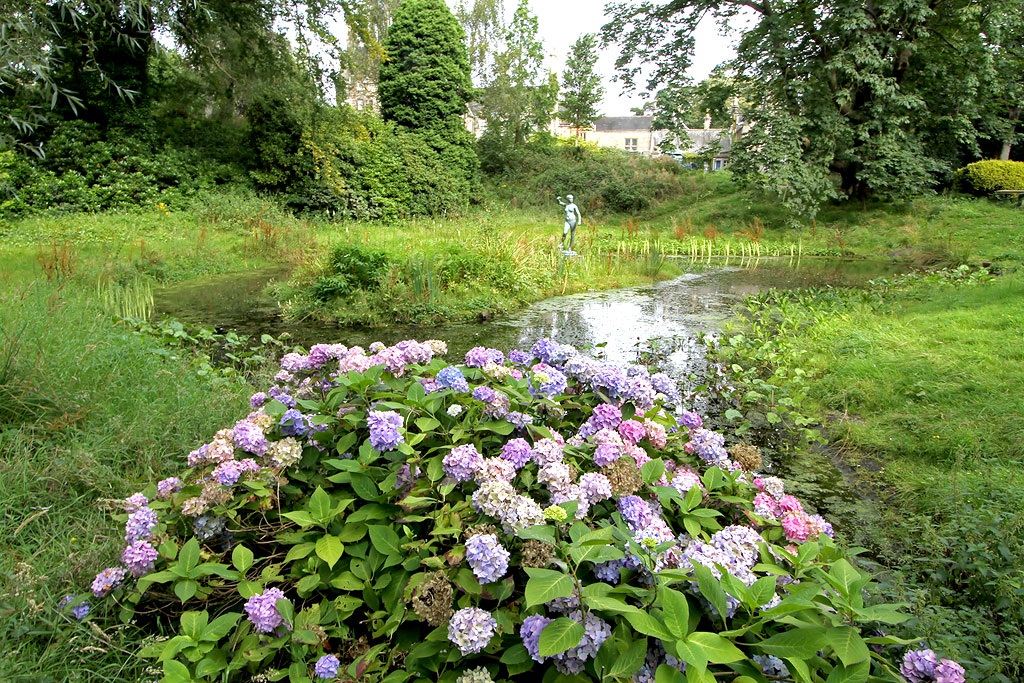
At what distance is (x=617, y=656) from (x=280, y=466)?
43.5 inches

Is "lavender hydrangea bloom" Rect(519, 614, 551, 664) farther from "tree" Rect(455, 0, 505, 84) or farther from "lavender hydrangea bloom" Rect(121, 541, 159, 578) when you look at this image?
"tree" Rect(455, 0, 505, 84)

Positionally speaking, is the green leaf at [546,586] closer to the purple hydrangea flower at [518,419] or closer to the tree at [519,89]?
the purple hydrangea flower at [518,419]

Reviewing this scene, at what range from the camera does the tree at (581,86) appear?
27.8 metres

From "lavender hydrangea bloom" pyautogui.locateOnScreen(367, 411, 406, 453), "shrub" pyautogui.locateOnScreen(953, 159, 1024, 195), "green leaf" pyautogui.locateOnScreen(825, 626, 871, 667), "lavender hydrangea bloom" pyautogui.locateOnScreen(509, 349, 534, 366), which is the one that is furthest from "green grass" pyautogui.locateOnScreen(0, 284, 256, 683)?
"shrub" pyautogui.locateOnScreen(953, 159, 1024, 195)

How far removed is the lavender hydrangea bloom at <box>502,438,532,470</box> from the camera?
1632mm

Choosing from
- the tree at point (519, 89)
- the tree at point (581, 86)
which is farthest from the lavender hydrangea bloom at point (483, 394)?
the tree at point (581, 86)

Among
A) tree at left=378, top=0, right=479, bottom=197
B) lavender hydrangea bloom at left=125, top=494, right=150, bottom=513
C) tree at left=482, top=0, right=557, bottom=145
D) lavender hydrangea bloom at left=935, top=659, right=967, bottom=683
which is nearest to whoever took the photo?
lavender hydrangea bloom at left=935, top=659, right=967, bottom=683

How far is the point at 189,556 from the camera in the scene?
1529 millimetres

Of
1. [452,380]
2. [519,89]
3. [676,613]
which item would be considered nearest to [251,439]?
[452,380]

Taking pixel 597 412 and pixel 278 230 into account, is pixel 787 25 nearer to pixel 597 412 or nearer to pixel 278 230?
pixel 278 230

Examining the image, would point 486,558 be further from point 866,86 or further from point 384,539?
point 866,86

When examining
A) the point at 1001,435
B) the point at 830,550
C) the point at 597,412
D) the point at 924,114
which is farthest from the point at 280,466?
the point at 924,114

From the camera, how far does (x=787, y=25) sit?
16156 mm

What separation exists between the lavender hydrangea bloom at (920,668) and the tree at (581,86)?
1154 inches
